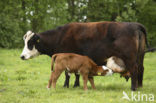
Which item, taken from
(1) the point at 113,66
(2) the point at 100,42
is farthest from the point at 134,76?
(2) the point at 100,42

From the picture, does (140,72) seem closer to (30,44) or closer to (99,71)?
(99,71)

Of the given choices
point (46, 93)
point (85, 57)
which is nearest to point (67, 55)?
point (85, 57)

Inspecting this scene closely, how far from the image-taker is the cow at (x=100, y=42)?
946 centimetres

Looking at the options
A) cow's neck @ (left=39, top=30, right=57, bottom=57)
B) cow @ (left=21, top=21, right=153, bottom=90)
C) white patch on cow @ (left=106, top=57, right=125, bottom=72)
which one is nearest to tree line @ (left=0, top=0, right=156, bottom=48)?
cow's neck @ (left=39, top=30, right=57, bottom=57)

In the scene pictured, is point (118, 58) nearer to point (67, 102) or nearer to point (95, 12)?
point (67, 102)

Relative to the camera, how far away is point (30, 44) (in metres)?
10.8

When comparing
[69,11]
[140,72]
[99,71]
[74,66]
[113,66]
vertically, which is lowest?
[69,11]

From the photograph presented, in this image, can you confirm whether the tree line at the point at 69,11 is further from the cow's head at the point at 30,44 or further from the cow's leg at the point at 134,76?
the cow's leg at the point at 134,76

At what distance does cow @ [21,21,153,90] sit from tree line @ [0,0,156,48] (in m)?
25.2

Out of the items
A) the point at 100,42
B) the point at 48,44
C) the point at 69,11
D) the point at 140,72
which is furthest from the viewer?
the point at 69,11

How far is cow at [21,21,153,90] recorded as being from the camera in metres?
9.46

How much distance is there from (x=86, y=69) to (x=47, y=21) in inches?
1295

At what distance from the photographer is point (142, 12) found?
136 ft

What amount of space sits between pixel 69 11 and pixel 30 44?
3400cm
